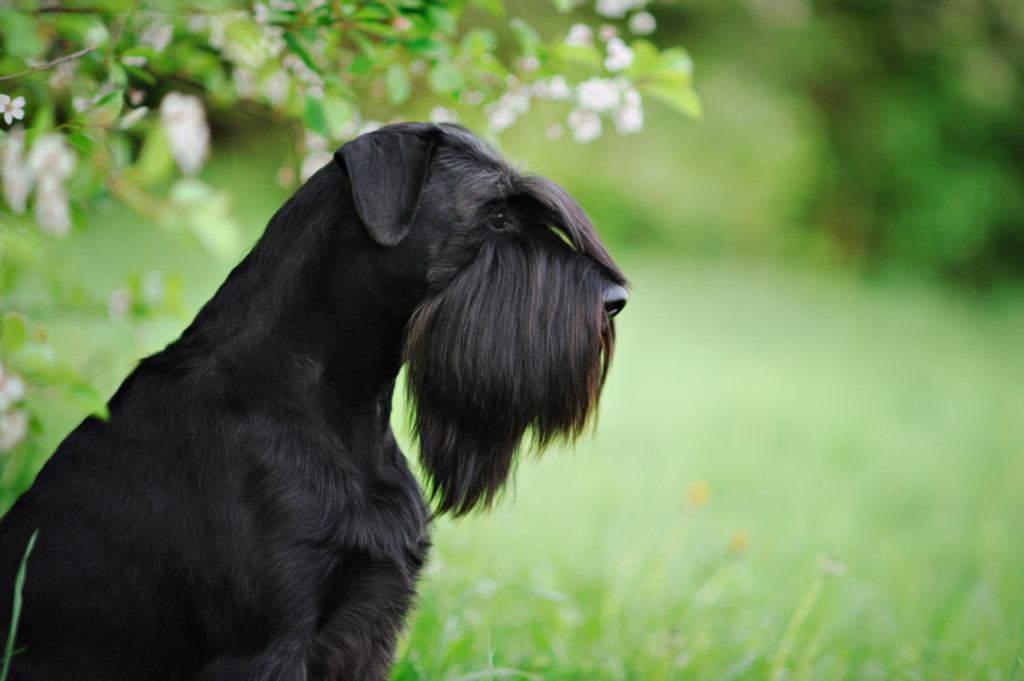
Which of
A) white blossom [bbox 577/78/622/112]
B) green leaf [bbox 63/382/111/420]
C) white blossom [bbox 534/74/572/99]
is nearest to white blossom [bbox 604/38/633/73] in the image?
white blossom [bbox 577/78/622/112]

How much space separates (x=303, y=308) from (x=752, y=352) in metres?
7.16

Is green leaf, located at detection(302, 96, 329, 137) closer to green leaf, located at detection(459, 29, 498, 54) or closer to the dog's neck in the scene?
the dog's neck

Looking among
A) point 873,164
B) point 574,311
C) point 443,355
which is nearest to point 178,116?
point 443,355

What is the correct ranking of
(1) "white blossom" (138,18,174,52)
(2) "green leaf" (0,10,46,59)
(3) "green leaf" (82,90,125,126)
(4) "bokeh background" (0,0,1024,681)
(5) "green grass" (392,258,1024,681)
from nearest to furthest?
(2) "green leaf" (0,10,46,59) → (3) "green leaf" (82,90,125,126) → (1) "white blossom" (138,18,174,52) → (5) "green grass" (392,258,1024,681) → (4) "bokeh background" (0,0,1024,681)

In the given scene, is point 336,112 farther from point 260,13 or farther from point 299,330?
point 299,330

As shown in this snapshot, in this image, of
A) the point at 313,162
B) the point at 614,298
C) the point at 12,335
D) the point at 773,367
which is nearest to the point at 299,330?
the point at 12,335

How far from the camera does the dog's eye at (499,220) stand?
212 centimetres

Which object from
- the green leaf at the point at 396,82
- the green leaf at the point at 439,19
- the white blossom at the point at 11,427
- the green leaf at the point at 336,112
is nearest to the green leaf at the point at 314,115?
the green leaf at the point at 336,112

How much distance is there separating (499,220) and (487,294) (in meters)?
0.19

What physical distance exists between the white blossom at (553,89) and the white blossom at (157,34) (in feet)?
3.37

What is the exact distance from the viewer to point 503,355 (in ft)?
6.97

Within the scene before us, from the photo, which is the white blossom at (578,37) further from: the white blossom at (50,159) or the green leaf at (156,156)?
the white blossom at (50,159)

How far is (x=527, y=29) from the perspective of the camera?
7.71 feet

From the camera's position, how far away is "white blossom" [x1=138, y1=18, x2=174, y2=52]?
2.17m
